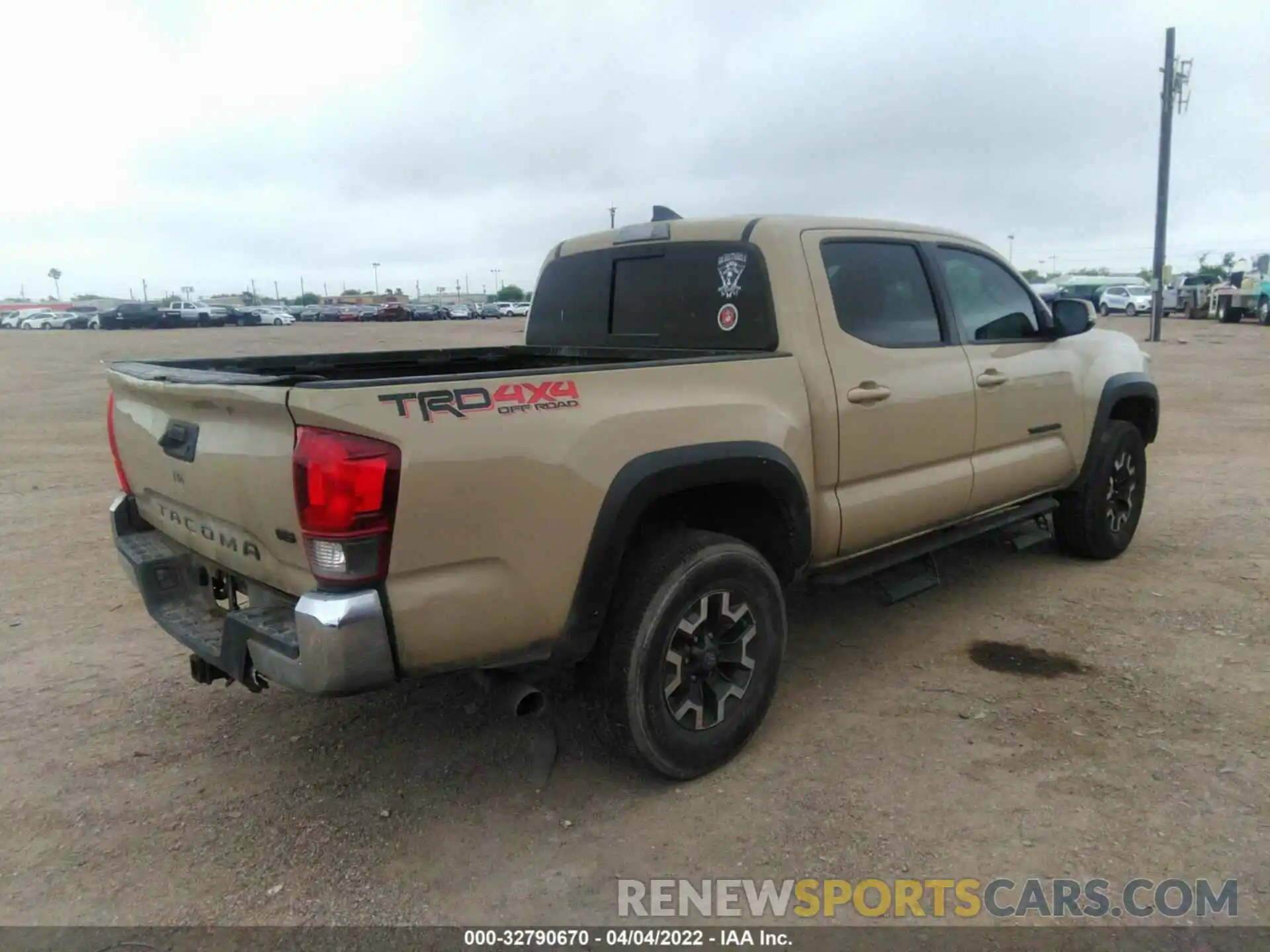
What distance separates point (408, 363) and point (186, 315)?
192 ft

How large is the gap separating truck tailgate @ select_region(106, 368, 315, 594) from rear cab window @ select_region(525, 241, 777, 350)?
6.24 ft

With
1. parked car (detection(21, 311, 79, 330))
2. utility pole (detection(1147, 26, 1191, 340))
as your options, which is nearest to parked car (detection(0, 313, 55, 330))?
parked car (detection(21, 311, 79, 330))

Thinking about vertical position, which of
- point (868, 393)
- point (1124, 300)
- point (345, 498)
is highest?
point (1124, 300)

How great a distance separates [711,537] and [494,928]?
142cm

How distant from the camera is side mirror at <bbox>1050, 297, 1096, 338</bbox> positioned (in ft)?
16.1

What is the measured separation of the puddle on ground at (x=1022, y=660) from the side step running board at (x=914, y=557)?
1.30 feet

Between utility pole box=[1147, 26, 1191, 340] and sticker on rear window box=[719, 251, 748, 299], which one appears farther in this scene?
utility pole box=[1147, 26, 1191, 340]

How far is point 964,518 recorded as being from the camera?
4.58 meters

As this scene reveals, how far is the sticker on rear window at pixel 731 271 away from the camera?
149 inches

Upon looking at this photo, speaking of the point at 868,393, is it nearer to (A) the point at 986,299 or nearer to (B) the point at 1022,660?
(A) the point at 986,299

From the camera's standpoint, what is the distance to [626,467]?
2973 mm

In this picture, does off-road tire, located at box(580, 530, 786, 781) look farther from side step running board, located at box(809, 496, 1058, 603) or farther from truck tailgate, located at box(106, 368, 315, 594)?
truck tailgate, located at box(106, 368, 315, 594)

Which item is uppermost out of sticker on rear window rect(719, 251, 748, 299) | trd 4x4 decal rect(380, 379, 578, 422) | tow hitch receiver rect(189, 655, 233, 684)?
sticker on rear window rect(719, 251, 748, 299)

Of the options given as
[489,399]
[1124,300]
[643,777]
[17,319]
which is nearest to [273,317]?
[17,319]
